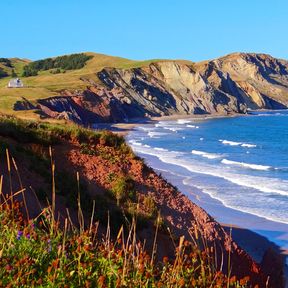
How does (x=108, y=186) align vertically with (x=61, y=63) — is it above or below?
below

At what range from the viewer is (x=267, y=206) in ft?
84.3

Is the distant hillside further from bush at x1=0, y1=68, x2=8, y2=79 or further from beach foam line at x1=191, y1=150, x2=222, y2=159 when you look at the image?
beach foam line at x1=191, y1=150, x2=222, y2=159

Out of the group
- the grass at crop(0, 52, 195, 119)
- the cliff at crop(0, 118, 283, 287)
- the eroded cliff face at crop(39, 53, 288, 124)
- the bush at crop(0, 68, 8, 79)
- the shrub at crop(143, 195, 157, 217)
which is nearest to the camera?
the cliff at crop(0, 118, 283, 287)

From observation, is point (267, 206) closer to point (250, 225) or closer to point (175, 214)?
point (250, 225)

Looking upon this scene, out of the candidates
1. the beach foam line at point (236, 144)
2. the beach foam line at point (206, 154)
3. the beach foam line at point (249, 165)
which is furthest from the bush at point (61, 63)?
the beach foam line at point (249, 165)

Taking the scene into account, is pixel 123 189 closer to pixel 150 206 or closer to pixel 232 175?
pixel 150 206

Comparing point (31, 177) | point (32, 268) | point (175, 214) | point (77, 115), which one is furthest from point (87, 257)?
point (77, 115)

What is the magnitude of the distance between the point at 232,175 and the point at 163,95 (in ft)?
328

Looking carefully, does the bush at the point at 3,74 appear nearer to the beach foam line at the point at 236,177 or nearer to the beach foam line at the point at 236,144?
the beach foam line at the point at 236,144

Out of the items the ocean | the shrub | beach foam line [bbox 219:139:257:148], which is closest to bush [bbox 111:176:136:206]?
Result: the shrub

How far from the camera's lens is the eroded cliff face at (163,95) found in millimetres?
102000

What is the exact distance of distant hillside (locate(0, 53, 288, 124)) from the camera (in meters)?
96.1

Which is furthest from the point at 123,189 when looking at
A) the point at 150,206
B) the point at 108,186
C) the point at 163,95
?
the point at 163,95

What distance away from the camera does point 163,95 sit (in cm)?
13538
